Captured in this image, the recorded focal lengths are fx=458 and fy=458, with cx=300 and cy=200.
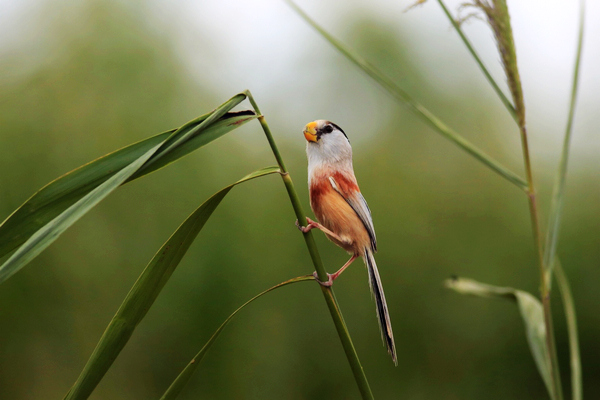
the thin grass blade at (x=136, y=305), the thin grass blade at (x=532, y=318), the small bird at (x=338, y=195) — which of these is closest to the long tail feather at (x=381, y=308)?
the small bird at (x=338, y=195)

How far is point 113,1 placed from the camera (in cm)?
292

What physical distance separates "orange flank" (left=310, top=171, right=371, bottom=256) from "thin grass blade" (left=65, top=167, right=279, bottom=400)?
A: 20cm

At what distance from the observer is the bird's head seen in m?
0.67

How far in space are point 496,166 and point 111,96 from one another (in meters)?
2.57

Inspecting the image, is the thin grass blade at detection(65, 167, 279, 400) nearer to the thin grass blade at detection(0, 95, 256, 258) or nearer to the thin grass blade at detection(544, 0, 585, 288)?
the thin grass blade at detection(0, 95, 256, 258)

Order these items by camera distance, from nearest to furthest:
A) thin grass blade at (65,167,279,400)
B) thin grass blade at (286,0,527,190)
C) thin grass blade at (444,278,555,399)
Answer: thin grass blade at (65,167,279,400) → thin grass blade at (286,0,527,190) → thin grass blade at (444,278,555,399)

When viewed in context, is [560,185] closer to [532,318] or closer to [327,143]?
[532,318]

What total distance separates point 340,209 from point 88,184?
0.38 metres

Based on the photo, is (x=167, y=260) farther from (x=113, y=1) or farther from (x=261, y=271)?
(x=113, y=1)

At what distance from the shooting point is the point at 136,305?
20.2 inches

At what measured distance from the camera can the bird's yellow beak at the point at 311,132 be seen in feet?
2.12

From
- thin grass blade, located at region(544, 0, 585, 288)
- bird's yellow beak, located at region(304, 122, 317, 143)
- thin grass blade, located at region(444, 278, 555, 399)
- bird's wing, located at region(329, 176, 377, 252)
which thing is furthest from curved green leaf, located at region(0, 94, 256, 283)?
thin grass blade, located at region(444, 278, 555, 399)

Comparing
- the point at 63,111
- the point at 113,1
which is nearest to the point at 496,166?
the point at 63,111

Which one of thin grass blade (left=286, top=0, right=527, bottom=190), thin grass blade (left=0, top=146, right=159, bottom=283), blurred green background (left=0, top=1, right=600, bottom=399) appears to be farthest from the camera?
blurred green background (left=0, top=1, right=600, bottom=399)
